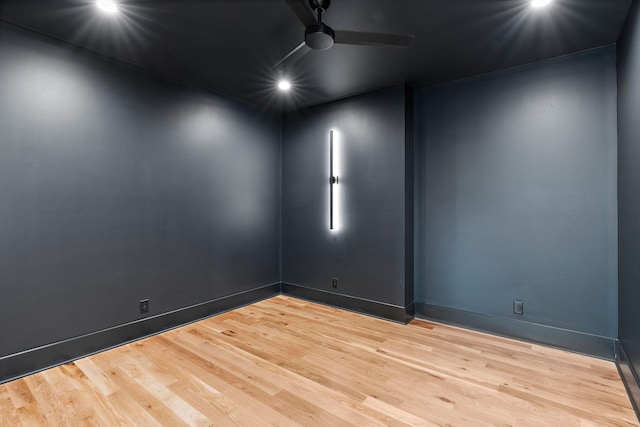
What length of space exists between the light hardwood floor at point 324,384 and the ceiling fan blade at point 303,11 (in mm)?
2383

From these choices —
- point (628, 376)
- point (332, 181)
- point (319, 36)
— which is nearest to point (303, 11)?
point (319, 36)

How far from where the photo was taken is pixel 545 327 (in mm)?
2787

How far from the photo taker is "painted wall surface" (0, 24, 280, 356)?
230 cm

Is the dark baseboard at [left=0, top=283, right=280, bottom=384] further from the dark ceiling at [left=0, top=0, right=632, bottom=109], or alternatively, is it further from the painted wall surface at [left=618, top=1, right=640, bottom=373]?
the painted wall surface at [left=618, top=1, right=640, bottom=373]

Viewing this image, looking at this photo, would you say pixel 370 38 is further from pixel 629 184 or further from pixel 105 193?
pixel 105 193

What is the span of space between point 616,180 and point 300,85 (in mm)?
3025

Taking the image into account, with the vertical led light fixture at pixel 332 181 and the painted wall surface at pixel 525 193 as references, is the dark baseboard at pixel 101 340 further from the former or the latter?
the painted wall surface at pixel 525 193

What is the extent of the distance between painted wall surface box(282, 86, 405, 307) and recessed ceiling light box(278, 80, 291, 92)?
0.67 meters

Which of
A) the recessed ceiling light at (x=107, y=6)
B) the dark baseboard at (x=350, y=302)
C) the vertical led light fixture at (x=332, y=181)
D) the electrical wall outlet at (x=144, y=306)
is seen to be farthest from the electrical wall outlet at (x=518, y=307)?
the recessed ceiling light at (x=107, y=6)

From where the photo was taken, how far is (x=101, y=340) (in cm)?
267

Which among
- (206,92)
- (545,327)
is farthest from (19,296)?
(545,327)

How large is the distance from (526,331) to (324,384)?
2012 mm

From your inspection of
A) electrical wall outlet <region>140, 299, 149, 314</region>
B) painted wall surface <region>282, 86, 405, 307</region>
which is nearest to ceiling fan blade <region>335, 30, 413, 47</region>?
painted wall surface <region>282, 86, 405, 307</region>

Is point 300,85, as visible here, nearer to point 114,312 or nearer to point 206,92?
point 206,92
